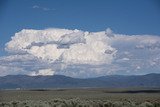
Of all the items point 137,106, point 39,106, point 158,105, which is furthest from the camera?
point 158,105

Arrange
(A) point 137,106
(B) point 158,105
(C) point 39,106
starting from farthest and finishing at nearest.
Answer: (B) point 158,105 < (A) point 137,106 < (C) point 39,106

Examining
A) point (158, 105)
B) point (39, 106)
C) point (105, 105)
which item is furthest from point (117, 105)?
point (39, 106)

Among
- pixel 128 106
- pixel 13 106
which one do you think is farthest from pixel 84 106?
pixel 13 106

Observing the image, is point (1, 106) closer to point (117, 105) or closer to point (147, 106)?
point (117, 105)

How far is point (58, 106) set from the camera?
37.6 m

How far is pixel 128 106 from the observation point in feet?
129

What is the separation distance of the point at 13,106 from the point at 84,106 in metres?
7.08

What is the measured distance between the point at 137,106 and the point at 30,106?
1062cm

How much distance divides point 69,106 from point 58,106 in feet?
7.95

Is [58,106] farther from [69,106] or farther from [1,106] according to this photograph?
[1,106]

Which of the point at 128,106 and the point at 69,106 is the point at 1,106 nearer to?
the point at 69,106

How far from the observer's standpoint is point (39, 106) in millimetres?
36375

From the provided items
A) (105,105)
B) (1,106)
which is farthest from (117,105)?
(1,106)

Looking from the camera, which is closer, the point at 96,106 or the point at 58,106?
the point at 58,106
